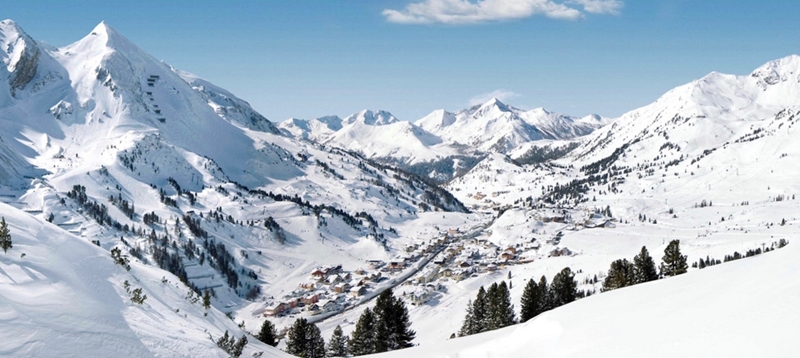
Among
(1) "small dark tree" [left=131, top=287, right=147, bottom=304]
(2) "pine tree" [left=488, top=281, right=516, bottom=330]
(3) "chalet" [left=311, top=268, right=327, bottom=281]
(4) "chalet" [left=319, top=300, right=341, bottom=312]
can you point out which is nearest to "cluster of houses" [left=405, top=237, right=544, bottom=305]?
(4) "chalet" [left=319, top=300, right=341, bottom=312]

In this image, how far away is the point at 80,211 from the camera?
126938mm

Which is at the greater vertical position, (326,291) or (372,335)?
(372,335)

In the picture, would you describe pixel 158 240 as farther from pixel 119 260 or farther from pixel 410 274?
pixel 119 260

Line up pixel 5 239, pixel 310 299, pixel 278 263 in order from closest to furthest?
pixel 5 239
pixel 310 299
pixel 278 263

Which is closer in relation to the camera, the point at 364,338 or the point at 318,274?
the point at 364,338

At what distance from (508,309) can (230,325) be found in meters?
30.6

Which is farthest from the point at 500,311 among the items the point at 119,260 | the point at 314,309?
the point at 314,309

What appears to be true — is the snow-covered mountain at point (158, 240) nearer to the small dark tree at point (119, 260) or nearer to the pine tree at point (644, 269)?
the small dark tree at point (119, 260)

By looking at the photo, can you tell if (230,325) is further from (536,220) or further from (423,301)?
(536,220)

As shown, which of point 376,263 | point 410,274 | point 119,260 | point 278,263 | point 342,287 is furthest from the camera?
point 376,263

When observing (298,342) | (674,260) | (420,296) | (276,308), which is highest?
(674,260)

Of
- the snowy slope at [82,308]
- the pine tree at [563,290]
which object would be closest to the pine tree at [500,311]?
the pine tree at [563,290]

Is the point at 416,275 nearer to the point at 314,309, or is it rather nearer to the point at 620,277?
the point at 314,309

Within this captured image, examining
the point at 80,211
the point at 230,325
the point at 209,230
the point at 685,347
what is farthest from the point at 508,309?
the point at 80,211
